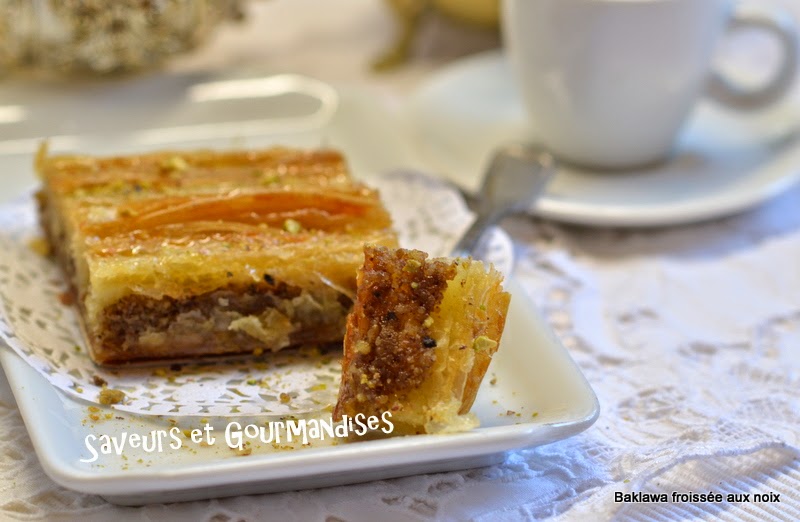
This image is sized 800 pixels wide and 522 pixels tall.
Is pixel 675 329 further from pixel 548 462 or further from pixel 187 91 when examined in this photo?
pixel 187 91

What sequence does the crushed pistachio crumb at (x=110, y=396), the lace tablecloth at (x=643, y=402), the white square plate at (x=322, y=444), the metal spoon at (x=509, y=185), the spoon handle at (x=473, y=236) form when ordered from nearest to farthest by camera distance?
the white square plate at (x=322, y=444), the lace tablecloth at (x=643, y=402), the crushed pistachio crumb at (x=110, y=396), the spoon handle at (x=473, y=236), the metal spoon at (x=509, y=185)

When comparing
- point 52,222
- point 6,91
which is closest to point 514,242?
point 52,222

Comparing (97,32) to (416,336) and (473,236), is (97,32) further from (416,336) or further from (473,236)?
(416,336)

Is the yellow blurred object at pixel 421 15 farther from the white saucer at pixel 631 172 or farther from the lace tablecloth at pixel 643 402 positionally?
the lace tablecloth at pixel 643 402

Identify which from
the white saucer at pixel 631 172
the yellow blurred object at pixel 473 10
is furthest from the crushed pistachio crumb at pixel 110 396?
the yellow blurred object at pixel 473 10

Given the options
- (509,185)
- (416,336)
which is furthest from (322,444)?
(509,185)

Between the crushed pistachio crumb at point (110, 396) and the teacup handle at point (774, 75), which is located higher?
the teacup handle at point (774, 75)
